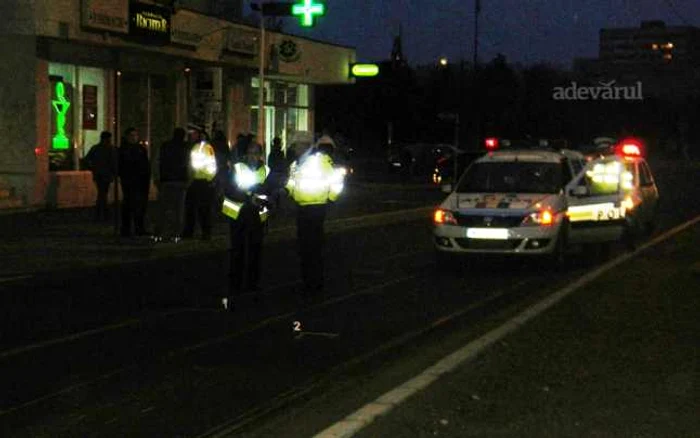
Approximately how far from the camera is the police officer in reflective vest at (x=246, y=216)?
14.1 m

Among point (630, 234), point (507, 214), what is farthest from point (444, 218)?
point (630, 234)

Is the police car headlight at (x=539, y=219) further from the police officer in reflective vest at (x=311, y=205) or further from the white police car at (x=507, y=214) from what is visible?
the police officer in reflective vest at (x=311, y=205)

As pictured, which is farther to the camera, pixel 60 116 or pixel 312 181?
pixel 60 116

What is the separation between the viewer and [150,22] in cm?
2716

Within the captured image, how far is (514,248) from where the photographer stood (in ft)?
54.7

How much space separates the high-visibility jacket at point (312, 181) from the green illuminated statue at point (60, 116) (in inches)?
528

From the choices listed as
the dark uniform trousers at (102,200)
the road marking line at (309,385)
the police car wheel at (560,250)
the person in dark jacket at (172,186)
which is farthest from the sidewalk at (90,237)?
the road marking line at (309,385)

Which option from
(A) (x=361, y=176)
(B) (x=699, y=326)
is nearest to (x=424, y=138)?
(A) (x=361, y=176)

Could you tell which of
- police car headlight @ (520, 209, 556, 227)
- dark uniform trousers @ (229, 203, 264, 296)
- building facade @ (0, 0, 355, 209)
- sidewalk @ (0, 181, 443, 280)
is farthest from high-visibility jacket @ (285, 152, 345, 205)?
building facade @ (0, 0, 355, 209)

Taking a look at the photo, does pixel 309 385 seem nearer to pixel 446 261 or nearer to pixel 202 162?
pixel 446 261

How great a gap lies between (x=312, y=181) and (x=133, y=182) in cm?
667

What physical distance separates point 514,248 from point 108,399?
29.7 feet

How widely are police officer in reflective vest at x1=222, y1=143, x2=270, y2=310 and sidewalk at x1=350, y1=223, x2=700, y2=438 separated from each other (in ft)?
11.5

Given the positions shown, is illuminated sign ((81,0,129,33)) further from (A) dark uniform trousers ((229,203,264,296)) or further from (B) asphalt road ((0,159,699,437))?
(A) dark uniform trousers ((229,203,264,296))
